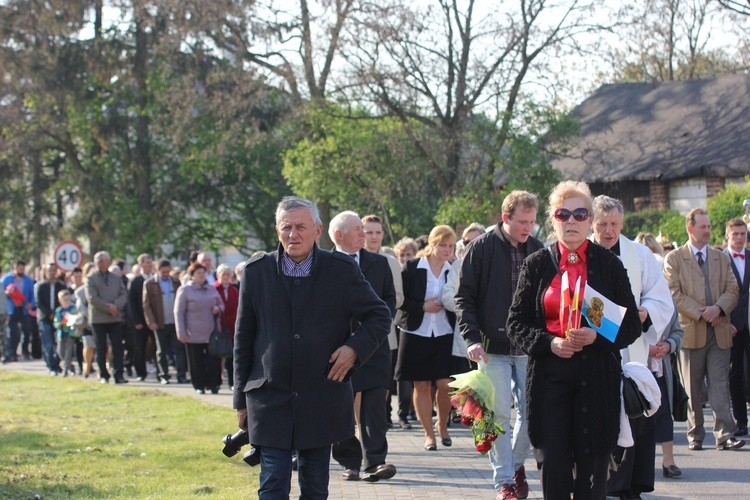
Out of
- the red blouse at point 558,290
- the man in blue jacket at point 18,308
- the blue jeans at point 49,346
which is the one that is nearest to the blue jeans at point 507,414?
the red blouse at point 558,290

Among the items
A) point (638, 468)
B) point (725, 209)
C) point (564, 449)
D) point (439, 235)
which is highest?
point (725, 209)

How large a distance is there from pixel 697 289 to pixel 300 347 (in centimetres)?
616

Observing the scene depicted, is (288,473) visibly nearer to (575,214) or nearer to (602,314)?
(602,314)

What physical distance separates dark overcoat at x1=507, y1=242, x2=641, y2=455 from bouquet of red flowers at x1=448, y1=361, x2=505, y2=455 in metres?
1.03

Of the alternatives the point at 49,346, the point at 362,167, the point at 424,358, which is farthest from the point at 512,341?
the point at 362,167

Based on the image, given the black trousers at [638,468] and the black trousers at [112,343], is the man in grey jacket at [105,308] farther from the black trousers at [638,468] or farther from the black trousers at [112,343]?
the black trousers at [638,468]

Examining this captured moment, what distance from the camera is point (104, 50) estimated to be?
3572cm

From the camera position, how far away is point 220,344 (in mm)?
16469

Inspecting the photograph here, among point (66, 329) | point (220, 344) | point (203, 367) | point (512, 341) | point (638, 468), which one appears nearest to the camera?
point (512, 341)

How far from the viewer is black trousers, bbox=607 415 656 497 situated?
762 cm

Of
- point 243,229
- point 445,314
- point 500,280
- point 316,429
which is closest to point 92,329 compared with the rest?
point 445,314

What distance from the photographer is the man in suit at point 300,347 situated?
5867mm

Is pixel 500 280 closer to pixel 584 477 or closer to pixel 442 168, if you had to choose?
pixel 584 477

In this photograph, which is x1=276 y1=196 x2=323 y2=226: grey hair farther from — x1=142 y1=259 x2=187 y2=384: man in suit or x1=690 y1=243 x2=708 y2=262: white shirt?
x1=142 y1=259 x2=187 y2=384: man in suit
